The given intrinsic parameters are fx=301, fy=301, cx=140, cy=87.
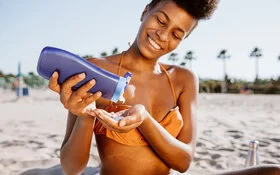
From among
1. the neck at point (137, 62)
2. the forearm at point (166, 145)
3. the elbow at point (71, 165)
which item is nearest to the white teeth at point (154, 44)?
the neck at point (137, 62)

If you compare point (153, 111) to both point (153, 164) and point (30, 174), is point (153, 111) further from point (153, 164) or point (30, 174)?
point (30, 174)

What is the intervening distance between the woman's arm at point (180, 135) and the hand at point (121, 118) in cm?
14

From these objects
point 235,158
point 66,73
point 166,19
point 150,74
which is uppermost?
point 166,19

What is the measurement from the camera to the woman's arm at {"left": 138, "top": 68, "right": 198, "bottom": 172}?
1554mm

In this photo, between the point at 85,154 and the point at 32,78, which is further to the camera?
the point at 32,78

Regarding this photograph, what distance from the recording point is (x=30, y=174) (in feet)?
9.82

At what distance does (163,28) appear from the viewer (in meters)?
1.73

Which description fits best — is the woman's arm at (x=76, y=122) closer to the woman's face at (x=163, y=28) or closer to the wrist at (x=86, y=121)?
the wrist at (x=86, y=121)

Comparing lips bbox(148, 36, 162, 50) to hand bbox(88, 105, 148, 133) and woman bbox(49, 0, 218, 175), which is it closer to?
woman bbox(49, 0, 218, 175)

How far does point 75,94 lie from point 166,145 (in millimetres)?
594

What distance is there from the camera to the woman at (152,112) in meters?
1.60

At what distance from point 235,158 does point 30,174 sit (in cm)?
240

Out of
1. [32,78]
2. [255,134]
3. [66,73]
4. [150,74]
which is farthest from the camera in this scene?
[32,78]

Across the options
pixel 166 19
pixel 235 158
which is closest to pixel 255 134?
pixel 235 158
